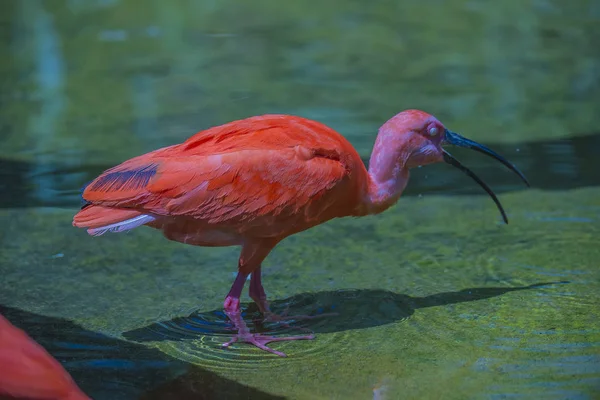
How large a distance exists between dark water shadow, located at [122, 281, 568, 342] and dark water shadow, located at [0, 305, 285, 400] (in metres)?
0.17

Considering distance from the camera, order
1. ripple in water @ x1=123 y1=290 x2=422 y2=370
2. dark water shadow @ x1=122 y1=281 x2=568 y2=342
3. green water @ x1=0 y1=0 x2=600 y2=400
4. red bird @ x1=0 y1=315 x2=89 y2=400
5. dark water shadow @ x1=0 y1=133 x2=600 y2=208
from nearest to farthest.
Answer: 1. red bird @ x1=0 y1=315 x2=89 y2=400
2. green water @ x1=0 y1=0 x2=600 y2=400
3. ripple in water @ x1=123 y1=290 x2=422 y2=370
4. dark water shadow @ x1=122 y1=281 x2=568 y2=342
5. dark water shadow @ x1=0 y1=133 x2=600 y2=208

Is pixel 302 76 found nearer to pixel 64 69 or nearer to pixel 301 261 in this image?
pixel 64 69

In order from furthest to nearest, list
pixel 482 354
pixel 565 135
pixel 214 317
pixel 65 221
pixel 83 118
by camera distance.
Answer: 1. pixel 83 118
2. pixel 565 135
3. pixel 65 221
4. pixel 214 317
5. pixel 482 354

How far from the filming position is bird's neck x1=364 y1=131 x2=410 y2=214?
481 centimetres

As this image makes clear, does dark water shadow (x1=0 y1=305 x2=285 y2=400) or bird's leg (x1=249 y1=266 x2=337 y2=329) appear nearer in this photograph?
dark water shadow (x1=0 y1=305 x2=285 y2=400)

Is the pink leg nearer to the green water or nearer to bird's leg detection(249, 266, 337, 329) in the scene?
the green water

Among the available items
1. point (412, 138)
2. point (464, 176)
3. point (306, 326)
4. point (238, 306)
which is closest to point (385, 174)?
point (412, 138)

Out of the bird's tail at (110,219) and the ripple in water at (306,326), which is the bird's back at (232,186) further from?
the ripple in water at (306,326)

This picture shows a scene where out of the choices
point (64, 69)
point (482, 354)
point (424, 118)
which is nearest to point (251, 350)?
point (482, 354)

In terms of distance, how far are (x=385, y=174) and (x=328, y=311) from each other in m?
0.75

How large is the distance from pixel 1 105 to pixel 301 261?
15.4ft

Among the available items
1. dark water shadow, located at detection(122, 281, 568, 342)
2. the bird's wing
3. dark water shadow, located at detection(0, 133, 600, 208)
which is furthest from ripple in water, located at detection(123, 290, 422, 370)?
dark water shadow, located at detection(0, 133, 600, 208)

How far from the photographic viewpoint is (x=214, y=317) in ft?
15.8

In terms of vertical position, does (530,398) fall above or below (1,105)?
below
